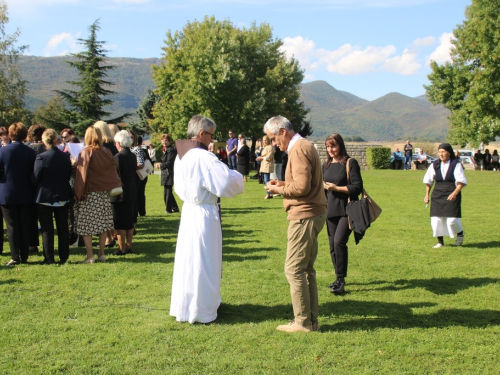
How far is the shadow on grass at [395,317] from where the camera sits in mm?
5523

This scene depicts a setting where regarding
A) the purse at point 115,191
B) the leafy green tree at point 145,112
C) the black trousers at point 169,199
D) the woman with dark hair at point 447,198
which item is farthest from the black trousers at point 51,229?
the leafy green tree at point 145,112

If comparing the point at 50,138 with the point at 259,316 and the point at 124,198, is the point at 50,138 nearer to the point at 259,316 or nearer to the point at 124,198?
the point at 124,198

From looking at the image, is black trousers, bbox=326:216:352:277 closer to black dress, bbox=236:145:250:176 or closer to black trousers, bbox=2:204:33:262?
black trousers, bbox=2:204:33:262

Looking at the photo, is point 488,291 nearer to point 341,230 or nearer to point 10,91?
point 341,230

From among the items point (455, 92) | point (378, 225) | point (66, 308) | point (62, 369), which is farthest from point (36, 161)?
point (455, 92)

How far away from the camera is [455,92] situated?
45344mm

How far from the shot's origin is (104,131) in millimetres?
8562

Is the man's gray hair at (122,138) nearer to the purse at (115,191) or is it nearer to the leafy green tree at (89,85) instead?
the purse at (115,191)

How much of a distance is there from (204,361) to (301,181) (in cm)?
187

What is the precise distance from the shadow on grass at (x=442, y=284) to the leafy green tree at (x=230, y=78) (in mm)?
38171

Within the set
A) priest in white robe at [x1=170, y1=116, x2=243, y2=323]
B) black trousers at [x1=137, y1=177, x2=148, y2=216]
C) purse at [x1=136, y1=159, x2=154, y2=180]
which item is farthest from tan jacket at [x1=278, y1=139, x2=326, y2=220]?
black trousers at [x1=137, y1=177, x2=148, y2=216]

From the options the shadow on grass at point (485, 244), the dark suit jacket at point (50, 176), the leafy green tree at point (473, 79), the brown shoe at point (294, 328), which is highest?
the leafy green tree at point (473, 79)

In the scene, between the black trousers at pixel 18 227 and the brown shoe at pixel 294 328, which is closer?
the brown shoe at pixel 294 328

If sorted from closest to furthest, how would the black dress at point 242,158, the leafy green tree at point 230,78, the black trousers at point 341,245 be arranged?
the black trousers at point 341,245, the black dress at point 242,158, the leafy green tree at point 230,78
